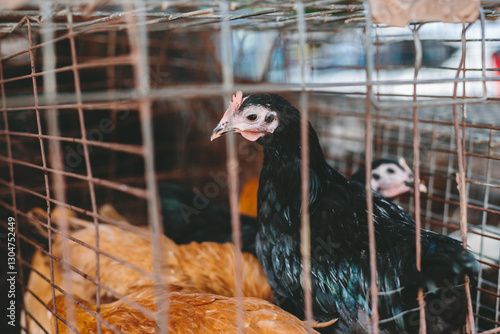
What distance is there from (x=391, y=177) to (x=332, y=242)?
77cm

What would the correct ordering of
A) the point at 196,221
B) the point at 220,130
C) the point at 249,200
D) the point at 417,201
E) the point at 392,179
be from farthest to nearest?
1. the point at 249,200
2. the point at 196,221
3. the point at 392,179
4. the point at 220,130
5. the point at 417,201

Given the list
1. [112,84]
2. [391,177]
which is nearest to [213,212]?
[391,177]

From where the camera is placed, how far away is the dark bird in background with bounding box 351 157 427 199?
1782 millimetres

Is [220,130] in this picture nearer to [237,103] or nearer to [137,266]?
[237,103]

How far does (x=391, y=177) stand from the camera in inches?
70.7

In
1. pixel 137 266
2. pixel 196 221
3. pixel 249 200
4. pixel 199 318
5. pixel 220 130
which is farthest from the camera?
pixel 249 200

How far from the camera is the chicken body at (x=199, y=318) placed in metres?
1.02

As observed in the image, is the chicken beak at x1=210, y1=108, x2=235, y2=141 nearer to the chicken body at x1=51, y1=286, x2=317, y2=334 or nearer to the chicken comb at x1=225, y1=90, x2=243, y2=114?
the chicken comb at x1=225, y1=90, x2=243, y2=114

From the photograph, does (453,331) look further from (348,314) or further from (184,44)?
(184,44)

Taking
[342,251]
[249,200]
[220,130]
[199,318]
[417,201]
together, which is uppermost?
[220,130]

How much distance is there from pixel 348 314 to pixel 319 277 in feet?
0.44

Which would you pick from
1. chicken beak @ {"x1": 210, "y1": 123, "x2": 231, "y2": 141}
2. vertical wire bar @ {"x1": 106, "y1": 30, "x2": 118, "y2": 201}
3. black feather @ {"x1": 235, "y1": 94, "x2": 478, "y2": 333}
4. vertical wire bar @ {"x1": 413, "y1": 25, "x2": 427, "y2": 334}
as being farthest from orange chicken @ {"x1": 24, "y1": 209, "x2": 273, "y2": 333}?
vertical wire bar @ {"x1": 106, "y1": 30, "x2": 118, "y2": 201}

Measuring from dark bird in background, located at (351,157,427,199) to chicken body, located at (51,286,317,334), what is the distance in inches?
35.6

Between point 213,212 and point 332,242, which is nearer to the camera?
point 332,242
